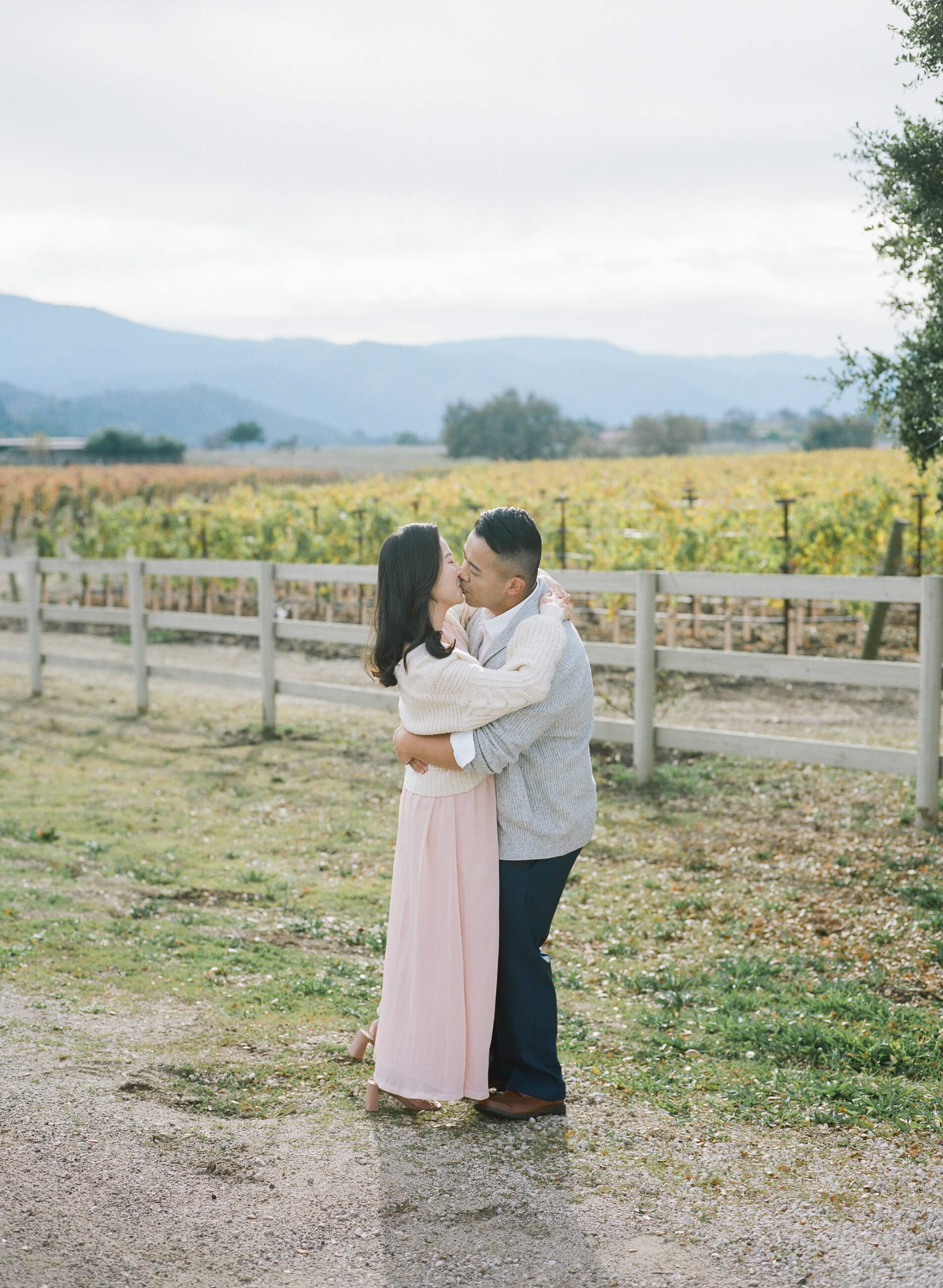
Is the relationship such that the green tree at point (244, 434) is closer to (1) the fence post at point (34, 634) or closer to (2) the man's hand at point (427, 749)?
(1) the fence post at point (34, 634)

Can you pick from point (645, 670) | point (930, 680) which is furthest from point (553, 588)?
point (645, 670)

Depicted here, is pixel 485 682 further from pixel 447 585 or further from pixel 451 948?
pixel 451 948

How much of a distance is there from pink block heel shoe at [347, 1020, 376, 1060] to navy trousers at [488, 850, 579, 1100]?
39 centimetres

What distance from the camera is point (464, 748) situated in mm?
3309

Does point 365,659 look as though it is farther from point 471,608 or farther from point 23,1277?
point 23,1277

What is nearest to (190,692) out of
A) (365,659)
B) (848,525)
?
(848,525)

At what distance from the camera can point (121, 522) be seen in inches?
844

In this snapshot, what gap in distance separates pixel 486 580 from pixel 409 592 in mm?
217

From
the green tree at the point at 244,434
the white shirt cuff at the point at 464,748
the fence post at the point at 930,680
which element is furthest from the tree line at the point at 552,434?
the white shirt cuff at the point at 464,748

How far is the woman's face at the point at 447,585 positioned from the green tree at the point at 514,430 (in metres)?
74.9

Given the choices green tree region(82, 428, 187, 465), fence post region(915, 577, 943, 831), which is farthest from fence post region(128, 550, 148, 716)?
green tree region(82, 428, 187, 465)

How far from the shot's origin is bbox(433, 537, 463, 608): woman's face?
3352 millimetres

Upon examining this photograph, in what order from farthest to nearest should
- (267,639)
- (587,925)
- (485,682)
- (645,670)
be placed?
(267,639)
(645,670)
(587,925)
(485,682)

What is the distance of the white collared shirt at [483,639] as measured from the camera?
10.8 feet
